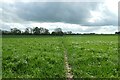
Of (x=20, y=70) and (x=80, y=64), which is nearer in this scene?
(x=20, y=70)

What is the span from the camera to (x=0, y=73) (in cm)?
1683

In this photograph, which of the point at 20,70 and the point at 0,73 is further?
the point at 20,70

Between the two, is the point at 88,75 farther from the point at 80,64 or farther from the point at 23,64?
the point at 23,64

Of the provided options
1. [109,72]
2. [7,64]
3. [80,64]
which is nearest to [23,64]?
[7,64]

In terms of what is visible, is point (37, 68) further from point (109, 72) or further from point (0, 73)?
point (109, 72)

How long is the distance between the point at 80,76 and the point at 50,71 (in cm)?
212

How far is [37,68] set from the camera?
1827 cm

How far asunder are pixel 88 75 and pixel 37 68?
3792 millimetres

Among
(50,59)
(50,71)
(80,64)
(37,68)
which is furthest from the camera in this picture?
(50,59)

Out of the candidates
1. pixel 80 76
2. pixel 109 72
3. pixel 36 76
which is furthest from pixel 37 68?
pixel 109 72

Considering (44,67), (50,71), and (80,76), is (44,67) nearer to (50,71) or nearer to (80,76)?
(50,71)

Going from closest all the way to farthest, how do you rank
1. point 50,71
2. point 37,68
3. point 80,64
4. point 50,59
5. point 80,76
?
1. point 80,76
2. point 50,71
3. point 37,68
4. point 80,64
5. point 50,59

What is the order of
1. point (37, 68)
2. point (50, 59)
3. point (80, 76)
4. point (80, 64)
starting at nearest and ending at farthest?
point (80, 76)
point (37, 68)
point (80, 64)
point (50, 59)

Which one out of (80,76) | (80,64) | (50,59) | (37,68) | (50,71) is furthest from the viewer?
(50,59)
